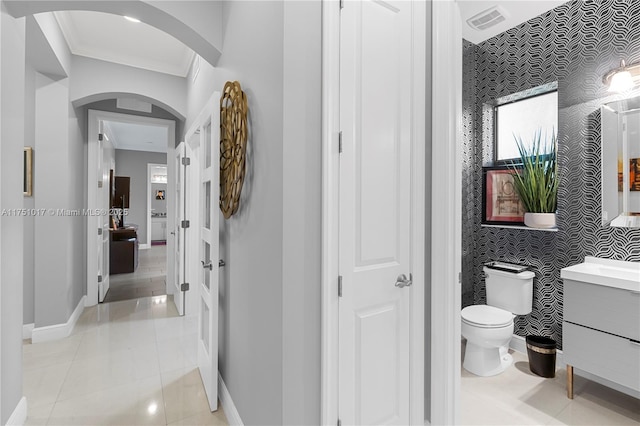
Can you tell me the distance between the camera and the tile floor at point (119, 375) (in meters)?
1.97

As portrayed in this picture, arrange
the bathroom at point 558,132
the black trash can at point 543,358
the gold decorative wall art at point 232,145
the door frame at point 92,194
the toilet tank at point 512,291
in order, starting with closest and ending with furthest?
the gold decorative wall art at point 232,145 < the bathroom at point 558,132 < the black trash can at point 543,358 < the toilet tank at point 512,291 < the door frame at point 92,194

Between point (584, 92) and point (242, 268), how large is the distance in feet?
8.94

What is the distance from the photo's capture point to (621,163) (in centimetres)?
218

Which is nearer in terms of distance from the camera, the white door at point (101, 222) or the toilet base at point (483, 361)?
the toilet base at point (483, 361)

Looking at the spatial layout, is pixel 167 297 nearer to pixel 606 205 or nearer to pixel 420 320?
pixel 420 320

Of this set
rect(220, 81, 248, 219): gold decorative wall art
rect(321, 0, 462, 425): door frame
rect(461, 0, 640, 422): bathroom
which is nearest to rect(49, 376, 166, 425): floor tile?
rect(220, 81, 248, 219): gold decorative wall art

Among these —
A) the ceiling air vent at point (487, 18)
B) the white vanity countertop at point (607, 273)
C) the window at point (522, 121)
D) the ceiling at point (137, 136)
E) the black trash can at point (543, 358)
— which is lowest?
the black trash can at point (543, 358)

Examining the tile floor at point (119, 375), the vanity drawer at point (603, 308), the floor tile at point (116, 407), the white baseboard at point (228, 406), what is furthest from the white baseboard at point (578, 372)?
the floor tile at point (116, 407)

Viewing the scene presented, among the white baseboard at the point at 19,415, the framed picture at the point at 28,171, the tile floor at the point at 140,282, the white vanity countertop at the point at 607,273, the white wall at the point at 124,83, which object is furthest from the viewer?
the tile floor at the point at 140,282

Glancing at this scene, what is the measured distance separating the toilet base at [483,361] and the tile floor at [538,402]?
0.12 ft

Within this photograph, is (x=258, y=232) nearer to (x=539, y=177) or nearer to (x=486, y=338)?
(x=486, y=338)

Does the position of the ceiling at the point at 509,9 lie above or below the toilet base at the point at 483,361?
above

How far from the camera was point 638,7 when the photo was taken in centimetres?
209

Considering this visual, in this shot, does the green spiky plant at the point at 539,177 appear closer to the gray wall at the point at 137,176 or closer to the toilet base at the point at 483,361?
the toilet base at the point at 483,361
